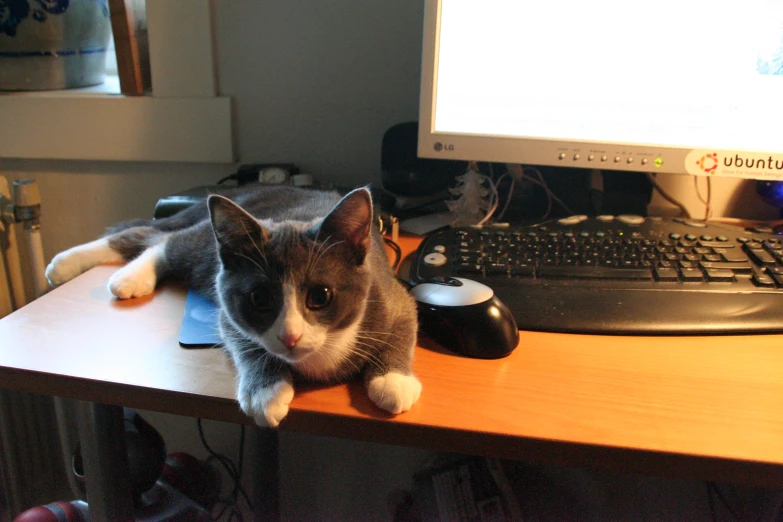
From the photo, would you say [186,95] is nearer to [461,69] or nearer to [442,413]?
[461,69]

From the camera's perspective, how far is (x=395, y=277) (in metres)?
0.74

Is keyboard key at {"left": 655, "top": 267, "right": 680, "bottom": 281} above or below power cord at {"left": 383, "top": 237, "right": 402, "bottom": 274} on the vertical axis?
above

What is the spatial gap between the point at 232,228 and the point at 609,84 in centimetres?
59

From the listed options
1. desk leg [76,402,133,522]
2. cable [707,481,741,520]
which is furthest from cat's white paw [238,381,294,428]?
cable [707,481,741,520]

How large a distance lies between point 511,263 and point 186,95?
755mm

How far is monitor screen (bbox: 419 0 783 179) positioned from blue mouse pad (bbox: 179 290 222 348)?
0.41m

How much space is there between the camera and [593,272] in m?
0.70

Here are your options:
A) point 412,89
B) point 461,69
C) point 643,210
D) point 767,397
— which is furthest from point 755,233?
point 412,89

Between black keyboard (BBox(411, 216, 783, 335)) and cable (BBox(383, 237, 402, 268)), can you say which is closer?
black keyboard (BBox(411, 216, 783, 335))

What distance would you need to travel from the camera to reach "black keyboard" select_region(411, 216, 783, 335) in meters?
0.63

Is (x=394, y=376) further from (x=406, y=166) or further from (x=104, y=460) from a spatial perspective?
(x=406, y=166)

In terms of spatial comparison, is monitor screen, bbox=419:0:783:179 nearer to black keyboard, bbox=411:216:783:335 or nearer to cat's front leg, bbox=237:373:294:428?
black keyboard, bbox=411:216:783:335

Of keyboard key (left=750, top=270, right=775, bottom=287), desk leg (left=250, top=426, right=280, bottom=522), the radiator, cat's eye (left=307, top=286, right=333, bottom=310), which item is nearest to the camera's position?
cat's eye (left=307, top=286, right=333, bottom=310)

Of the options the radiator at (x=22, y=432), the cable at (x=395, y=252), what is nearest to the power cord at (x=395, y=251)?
the cable at (x=395, y=252)
